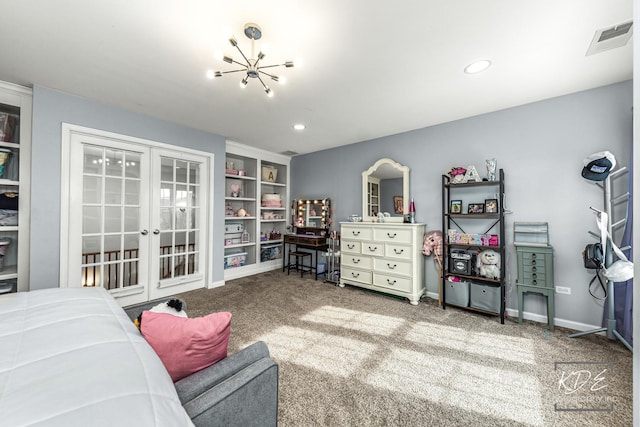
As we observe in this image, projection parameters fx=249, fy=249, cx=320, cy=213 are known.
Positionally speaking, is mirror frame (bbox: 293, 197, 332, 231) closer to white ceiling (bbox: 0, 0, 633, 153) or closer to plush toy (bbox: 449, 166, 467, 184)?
white ceiling (bbox: 0, 0, 633, 153)

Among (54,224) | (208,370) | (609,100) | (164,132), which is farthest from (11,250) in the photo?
(609,100)

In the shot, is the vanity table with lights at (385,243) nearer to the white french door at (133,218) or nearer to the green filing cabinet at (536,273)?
the green filing cabinet at (536,273)

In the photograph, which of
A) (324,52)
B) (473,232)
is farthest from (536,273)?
(324,52)

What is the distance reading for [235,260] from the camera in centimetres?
455

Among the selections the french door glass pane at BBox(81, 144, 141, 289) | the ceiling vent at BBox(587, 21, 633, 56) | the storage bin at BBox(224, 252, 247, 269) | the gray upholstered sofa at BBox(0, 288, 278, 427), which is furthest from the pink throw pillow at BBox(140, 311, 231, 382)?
the storage bin at BBox(224, 252, 247, 269)

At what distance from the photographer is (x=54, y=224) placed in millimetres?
2627

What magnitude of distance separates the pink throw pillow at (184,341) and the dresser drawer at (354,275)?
2.93 m

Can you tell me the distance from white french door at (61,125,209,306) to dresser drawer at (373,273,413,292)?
8.83 feet

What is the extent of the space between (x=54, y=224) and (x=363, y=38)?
138 inches

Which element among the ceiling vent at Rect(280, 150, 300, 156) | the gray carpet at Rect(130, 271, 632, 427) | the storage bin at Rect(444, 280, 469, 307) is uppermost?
the ceiling vent at Rect(280, 150, 300, 156)

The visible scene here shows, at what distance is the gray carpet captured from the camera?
1.51 metres

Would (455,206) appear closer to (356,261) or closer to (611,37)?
(356,261)

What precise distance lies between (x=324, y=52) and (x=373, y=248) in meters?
2.60

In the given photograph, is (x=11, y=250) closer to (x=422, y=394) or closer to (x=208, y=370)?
(x=208, y=370)
